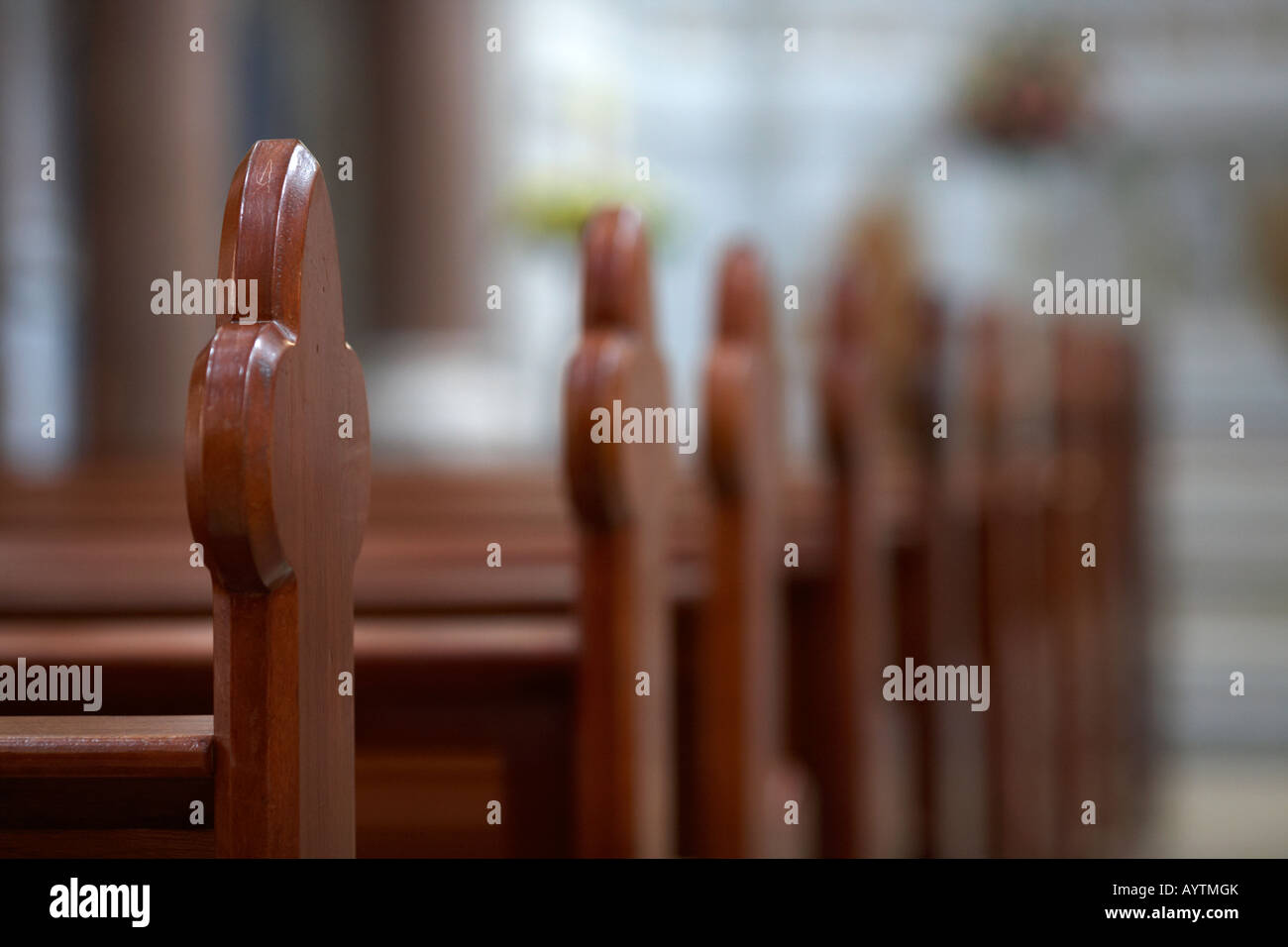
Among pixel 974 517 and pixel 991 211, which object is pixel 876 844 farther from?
pixel 991 211

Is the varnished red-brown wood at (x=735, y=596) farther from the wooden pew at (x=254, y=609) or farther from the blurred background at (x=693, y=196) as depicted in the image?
the blurred background at (x=693, y=196)

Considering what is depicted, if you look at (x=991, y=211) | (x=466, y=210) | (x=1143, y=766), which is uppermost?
(x=991, y=211)

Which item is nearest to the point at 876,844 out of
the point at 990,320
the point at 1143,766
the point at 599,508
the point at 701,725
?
the point at 701,725

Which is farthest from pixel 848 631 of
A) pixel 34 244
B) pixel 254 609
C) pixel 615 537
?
pixel 34 244

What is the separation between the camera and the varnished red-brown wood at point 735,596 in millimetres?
1050

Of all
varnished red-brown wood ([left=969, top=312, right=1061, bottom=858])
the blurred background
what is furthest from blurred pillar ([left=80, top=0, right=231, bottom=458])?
varnished red-brown wood ([left=969, top=312, right=1061, bottom=858])

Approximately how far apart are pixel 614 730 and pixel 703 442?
28cm

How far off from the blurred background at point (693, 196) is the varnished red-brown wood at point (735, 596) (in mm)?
1998

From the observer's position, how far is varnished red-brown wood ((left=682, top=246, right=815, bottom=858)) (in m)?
1.05

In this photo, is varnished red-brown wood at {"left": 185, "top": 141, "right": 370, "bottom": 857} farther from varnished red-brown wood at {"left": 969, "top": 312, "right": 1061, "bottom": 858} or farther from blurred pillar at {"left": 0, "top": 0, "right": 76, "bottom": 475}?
blurred pillar at {"left": 0, "top": 0, "right": 76, "bottom": 475}

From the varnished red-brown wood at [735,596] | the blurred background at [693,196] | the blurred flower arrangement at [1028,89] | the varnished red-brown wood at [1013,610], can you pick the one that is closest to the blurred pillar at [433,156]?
the blurred background at [693,196]

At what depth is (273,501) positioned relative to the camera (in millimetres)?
470

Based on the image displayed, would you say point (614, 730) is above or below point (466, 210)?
below

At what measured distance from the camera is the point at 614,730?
855 mm
